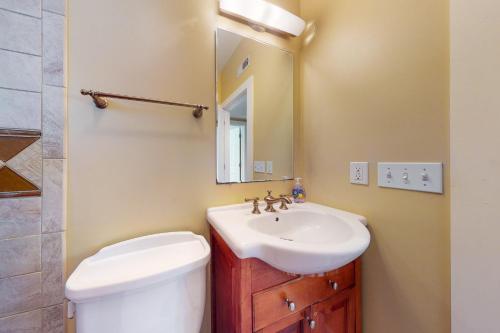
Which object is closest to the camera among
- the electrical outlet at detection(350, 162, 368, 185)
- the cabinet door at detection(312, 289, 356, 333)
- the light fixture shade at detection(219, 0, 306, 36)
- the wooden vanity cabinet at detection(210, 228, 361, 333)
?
the wooden vanity cabinet at detection(210, 228, 361, 333)

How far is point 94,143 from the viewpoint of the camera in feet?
2.49

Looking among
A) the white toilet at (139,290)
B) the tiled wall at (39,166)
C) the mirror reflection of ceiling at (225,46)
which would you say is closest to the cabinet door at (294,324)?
the white toilet at (139,290)

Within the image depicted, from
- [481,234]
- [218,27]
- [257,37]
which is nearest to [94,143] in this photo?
[218,27]

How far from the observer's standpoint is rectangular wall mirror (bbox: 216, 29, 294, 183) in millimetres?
1012

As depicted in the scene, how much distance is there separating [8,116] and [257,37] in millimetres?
1167

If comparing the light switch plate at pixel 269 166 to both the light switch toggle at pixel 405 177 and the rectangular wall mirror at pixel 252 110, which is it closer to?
the rectangular wall mirror at pixel 252 110

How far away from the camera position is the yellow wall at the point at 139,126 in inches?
29.3

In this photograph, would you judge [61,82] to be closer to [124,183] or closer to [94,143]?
[94,143]

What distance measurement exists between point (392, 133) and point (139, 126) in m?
1.06

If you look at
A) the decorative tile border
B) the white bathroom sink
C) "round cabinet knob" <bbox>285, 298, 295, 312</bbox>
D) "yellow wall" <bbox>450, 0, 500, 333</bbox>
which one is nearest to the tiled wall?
the decorative tile border

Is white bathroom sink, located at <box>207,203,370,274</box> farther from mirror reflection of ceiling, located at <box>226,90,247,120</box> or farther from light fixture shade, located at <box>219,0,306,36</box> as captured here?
light fixture shade, located at <box>219,0,306,36</box>

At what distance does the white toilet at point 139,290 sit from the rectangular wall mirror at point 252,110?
0.45 m

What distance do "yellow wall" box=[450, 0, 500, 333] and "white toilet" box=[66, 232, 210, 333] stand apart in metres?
0.81

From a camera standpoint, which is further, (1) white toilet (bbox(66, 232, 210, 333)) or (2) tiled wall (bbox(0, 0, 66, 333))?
(2) tiled wall (bbox(0, 0, 66, 333))
